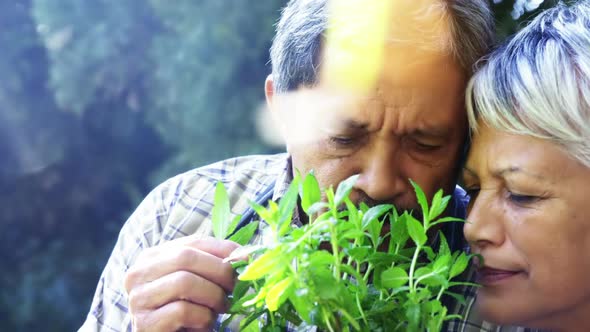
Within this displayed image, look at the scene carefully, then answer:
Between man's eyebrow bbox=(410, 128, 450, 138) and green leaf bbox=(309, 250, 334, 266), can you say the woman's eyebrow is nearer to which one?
man's eyebrow bbox=(410, 128, 450, 138)

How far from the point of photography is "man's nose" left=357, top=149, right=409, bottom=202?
1.35 metres

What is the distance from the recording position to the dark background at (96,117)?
2.91m

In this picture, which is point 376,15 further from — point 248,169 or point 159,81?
point 159,81

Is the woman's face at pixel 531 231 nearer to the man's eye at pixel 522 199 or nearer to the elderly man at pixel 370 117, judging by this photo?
the man's eye at pixel 522 199

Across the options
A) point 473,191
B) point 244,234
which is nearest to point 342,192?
point 244,234

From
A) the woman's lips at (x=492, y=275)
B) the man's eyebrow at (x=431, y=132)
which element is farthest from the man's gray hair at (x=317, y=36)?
the woman's lips at (x=492, y=275)

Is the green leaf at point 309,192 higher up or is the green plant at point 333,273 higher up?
the green leaf at point 309,192

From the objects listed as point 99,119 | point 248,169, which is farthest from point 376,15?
point 99,119

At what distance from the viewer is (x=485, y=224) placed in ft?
4.13

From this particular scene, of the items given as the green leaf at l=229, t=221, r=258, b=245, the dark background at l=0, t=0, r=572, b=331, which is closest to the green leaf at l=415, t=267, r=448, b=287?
the green leaf at l=229, t=221, r=258, b=245

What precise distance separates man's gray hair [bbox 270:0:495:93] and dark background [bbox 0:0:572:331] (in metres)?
1.33

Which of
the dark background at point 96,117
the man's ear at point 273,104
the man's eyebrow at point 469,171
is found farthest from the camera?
the dark background at point 96,117

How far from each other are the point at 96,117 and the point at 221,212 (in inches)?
79.3

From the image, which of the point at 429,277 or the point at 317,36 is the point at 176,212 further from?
the point at 429,277
